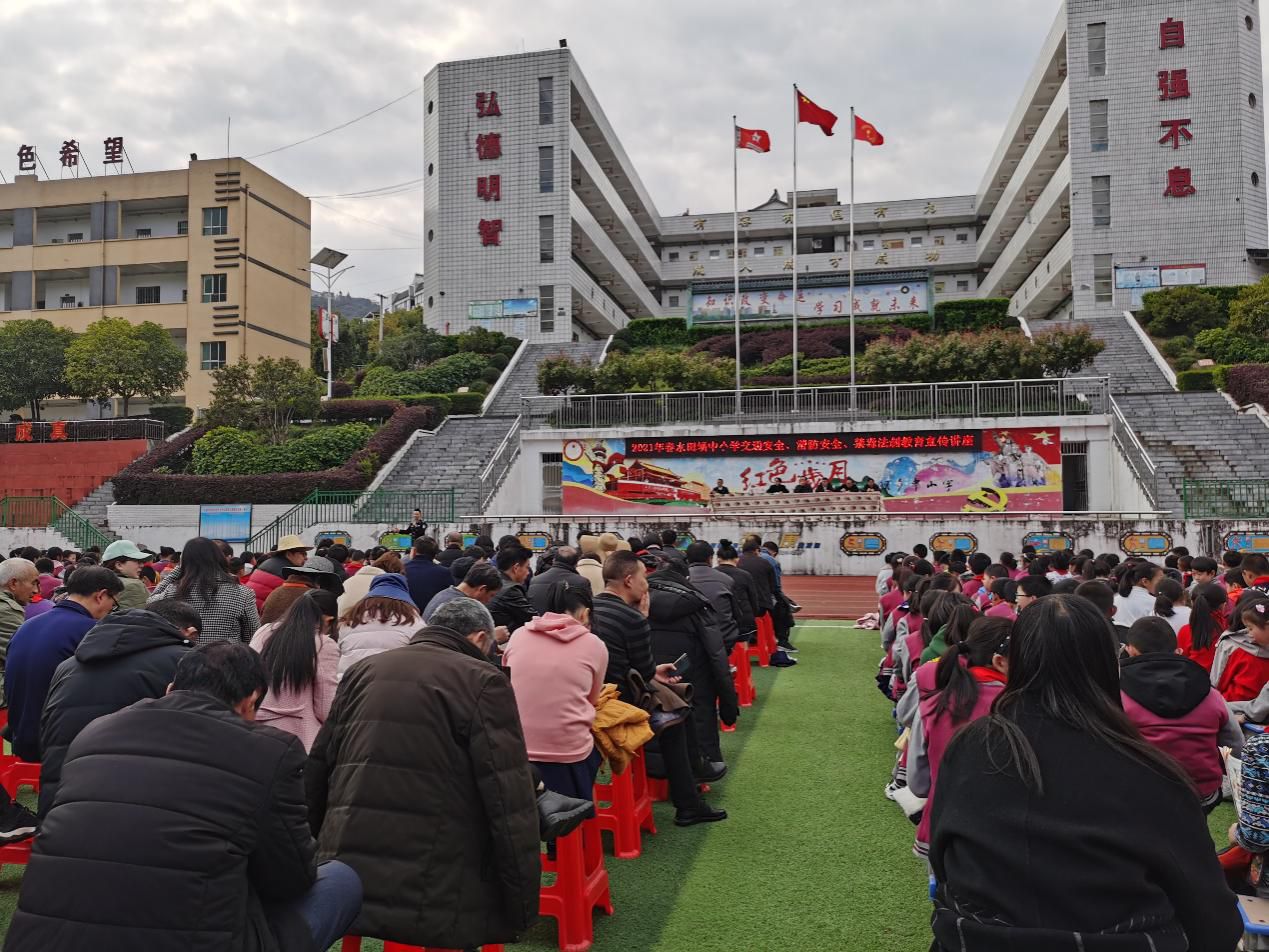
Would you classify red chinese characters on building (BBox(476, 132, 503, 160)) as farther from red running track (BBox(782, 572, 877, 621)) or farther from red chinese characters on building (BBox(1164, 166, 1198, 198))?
red running track (BBox(782, 572, 877, 621))

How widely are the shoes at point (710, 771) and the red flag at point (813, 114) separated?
2363 centimetres

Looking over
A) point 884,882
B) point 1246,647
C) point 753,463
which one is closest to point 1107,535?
point 753,463

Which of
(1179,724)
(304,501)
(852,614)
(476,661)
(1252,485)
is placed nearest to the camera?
(476,661)

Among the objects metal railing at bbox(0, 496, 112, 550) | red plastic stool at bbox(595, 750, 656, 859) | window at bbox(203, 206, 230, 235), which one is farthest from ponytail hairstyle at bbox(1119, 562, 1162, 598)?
window at bbox(203, 206, 230, 235)

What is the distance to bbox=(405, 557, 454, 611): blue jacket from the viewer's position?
9.32m

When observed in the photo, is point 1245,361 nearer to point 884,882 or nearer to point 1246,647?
point 1246,647

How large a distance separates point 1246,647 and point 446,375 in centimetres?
3187

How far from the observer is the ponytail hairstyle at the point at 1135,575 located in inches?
320

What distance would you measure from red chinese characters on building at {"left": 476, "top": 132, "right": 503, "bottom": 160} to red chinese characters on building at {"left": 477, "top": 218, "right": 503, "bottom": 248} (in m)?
3.12

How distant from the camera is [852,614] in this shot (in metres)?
17.2

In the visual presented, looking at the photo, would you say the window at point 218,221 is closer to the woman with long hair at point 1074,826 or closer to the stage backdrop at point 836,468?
the stage backdrop at point 836,468

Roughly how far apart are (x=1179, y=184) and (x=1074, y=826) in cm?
4535

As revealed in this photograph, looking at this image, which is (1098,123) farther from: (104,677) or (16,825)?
(16,825)

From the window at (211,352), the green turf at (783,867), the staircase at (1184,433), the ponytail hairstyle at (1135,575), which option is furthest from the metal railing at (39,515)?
the staircase at (1184,433)
